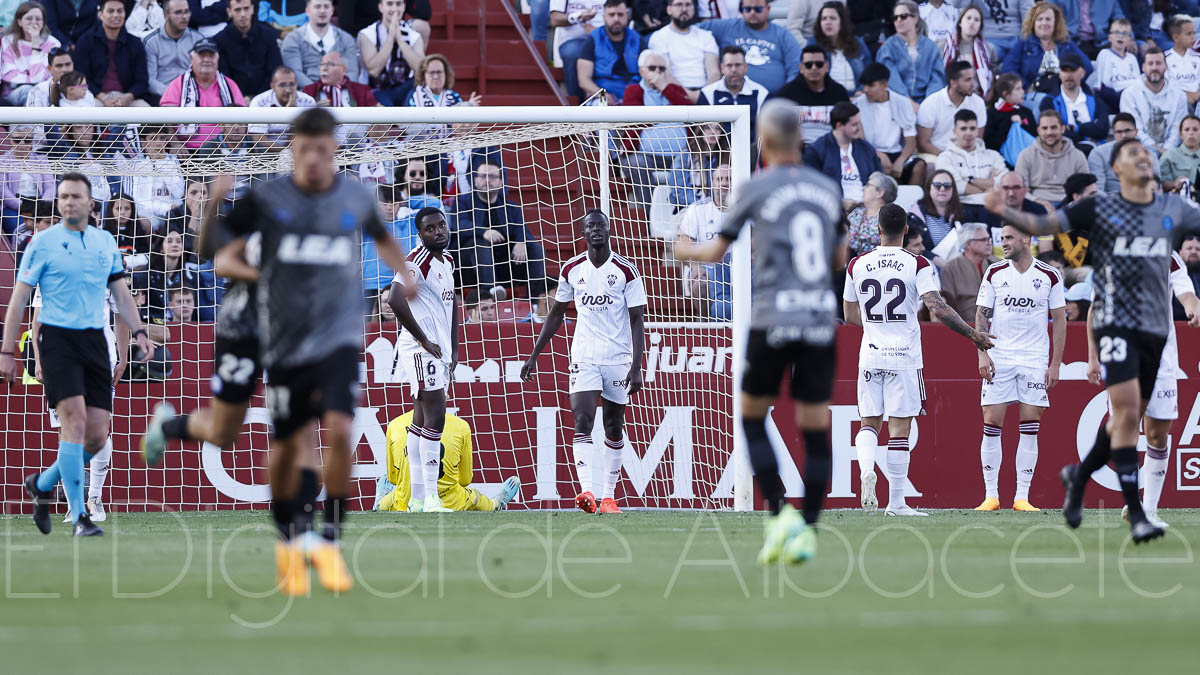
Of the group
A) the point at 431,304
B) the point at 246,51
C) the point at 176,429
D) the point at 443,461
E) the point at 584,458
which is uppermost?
the point at 246,51

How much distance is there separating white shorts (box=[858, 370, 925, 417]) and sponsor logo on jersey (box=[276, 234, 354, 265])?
7441mm

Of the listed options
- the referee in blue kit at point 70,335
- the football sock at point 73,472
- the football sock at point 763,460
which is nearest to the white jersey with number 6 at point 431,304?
the referee in blue kit at point 70,335

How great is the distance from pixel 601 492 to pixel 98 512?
14.1ft

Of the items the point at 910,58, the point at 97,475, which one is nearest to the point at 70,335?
the point at 97,475

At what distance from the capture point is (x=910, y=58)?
18906mm

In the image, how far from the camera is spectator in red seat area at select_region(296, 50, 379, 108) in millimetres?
16734

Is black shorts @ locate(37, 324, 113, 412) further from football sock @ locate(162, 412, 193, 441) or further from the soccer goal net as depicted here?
the soccer goal net

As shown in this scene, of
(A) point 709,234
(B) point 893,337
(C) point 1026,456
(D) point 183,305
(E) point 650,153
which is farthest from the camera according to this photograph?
(E) point 650,153

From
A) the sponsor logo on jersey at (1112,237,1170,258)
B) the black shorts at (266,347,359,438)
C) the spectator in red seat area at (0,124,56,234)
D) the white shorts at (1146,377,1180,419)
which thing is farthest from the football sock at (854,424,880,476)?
the spectator in red seat area at (0,124,56,234)

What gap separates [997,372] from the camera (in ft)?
45.9

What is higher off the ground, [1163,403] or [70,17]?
[70,17]

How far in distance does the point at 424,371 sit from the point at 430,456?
0.74 metres

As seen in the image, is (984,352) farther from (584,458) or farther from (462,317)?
(462,317)

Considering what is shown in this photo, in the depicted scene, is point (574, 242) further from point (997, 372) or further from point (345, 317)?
point (345, 317)
